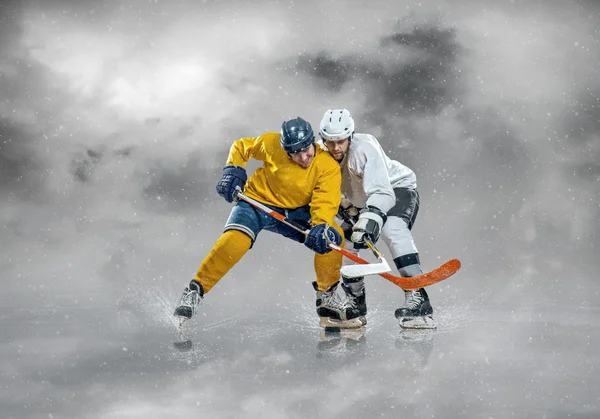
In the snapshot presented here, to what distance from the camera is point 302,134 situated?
4043mm

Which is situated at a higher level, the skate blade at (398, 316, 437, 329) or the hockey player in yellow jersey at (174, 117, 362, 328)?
the hockey player in yellow jersey at (174, 117, 362, 328)

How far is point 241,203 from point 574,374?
1958 millimetres

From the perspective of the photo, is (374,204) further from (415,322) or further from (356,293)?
(415,322)

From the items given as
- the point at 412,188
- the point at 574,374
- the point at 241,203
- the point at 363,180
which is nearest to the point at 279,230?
the point at 241,203

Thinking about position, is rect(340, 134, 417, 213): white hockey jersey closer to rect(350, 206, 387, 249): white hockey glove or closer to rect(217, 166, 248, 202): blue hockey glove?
rect(350, 206, 387, 249): white hockey glove

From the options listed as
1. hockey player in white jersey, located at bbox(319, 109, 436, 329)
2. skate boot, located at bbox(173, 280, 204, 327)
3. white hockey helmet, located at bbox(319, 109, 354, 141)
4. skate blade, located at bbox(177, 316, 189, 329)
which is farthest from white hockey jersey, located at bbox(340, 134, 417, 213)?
skate blade, located at bbox(177, 316, 189, 329)

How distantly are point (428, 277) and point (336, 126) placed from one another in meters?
0.96

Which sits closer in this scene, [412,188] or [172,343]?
[172,343]

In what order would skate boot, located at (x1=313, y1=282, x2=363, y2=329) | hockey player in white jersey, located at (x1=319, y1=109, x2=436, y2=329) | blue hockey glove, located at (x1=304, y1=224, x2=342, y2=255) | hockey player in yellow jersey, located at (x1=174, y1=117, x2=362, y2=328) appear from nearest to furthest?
1. blue hockey glove, located at (x1=304, y1=224, x2=342, y2=255)
2. hockey player in yellow jersey, located at (x1=174, y1=117, x2=362, y2=328)
3. hockey player in white jersey, located at (x1=319, y1=109, x2=436, y2=329)
4. skate boot, located at (x1=313, y1=282, x2=363, y2=329)

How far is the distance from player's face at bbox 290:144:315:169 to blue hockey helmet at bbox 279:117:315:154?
25 millimetres

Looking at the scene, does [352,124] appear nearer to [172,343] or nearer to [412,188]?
[412,188]

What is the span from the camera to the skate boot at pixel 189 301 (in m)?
4.05

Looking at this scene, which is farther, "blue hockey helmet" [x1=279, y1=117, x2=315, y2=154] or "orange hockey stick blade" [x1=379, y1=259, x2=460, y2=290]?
"orange hockey stick blade" [x1=379, y1=259, x2=460, y2=290]

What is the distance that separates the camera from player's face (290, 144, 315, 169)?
409 centimetres
